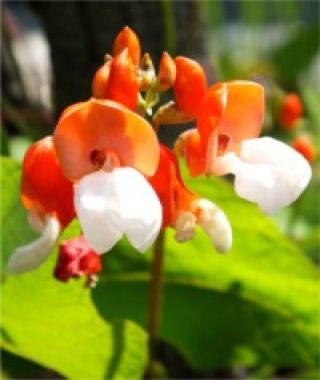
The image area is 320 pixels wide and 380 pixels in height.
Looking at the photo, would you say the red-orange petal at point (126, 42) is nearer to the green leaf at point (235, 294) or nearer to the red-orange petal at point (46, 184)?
the red-orange petal at point (46, 184)

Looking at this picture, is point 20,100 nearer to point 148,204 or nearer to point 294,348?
point 294,348

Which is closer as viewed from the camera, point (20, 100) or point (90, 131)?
point (90, 131)

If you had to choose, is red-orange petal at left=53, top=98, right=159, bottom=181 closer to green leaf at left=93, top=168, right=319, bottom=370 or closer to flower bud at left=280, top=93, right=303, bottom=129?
green leaf at left=93, top=168, right=319, bottom=370

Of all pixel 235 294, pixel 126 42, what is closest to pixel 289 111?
pixel 235 294

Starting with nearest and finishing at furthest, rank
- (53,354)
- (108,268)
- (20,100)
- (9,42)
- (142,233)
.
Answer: (142,233) → (53,354) → (108,268) → (9,42) → (20,100)

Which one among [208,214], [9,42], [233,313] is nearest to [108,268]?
[233,313]
